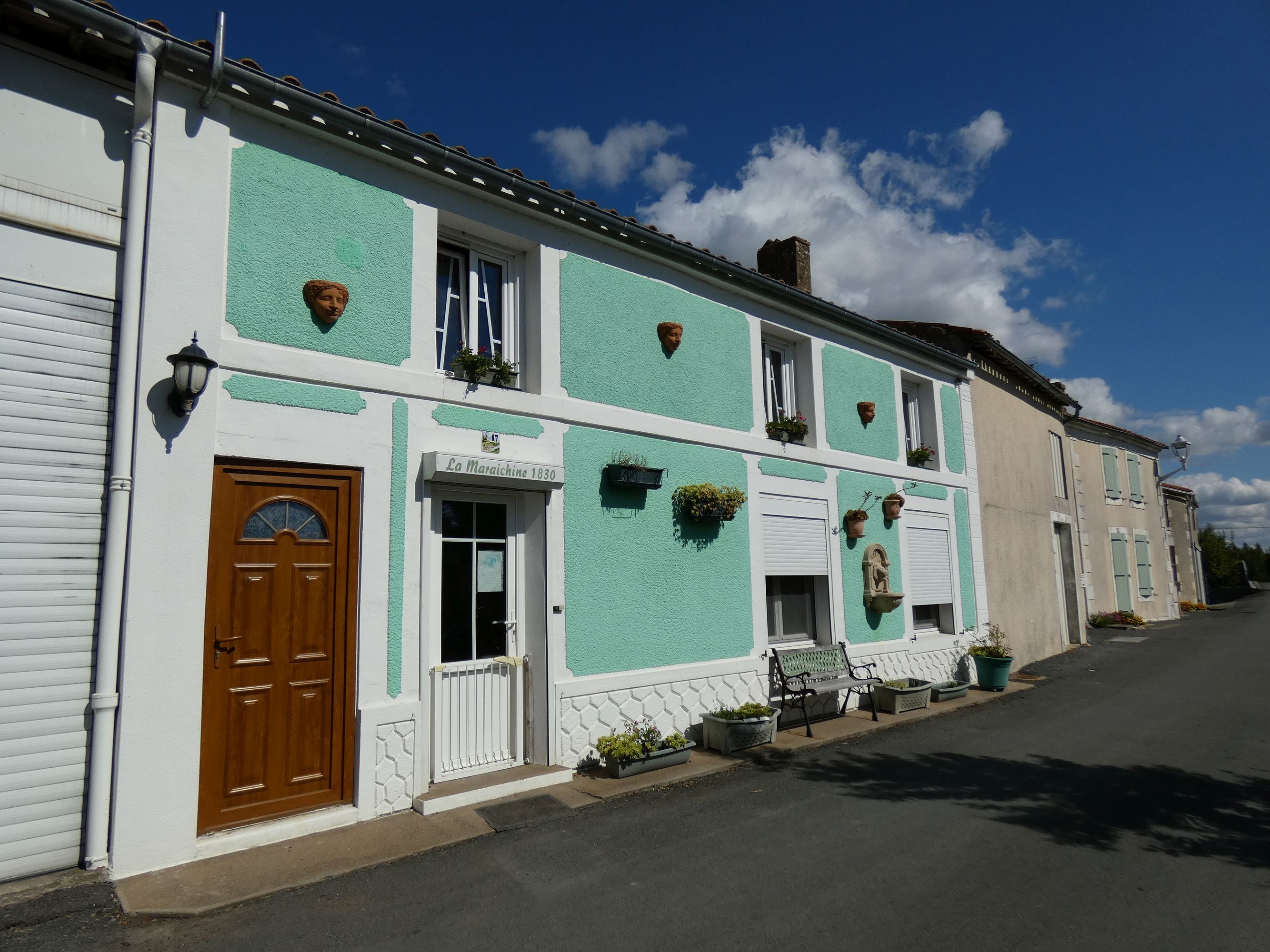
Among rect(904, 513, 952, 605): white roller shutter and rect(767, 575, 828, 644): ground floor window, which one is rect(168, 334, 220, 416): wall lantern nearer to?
rect(767, 575, 828, 644): ground floor window

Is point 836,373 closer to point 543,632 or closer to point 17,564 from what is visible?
point 543,632

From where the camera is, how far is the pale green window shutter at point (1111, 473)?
70.1 feet

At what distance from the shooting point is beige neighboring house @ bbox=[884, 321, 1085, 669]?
13125mm

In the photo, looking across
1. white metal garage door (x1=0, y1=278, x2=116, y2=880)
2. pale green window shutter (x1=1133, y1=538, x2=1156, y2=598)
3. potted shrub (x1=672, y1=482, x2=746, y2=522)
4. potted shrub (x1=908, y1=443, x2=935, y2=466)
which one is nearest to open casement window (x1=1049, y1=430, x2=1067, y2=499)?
potted shrub (x1=908, y1=443, x2=935, y2=466)

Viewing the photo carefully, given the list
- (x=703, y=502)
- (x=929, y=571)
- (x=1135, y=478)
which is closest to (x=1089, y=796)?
(x=703, y=502)

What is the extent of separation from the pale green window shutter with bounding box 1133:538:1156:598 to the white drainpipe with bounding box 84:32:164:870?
82.0 ft

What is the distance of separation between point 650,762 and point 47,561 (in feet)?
15.7

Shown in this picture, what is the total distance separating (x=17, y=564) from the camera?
14.0 ft

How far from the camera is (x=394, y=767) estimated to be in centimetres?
541

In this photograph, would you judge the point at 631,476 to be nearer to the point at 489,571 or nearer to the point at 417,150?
the point at 489,571

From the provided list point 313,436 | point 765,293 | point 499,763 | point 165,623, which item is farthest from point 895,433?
point 165,623

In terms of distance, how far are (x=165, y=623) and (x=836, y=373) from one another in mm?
8477

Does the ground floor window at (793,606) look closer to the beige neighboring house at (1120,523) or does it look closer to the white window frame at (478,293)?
the white window frame at (478,293)

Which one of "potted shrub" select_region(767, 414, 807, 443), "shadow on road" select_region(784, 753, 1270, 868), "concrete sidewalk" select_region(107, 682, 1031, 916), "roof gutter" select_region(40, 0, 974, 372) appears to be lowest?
"shadow on road" select_region(784, 753, 1270, 868)
